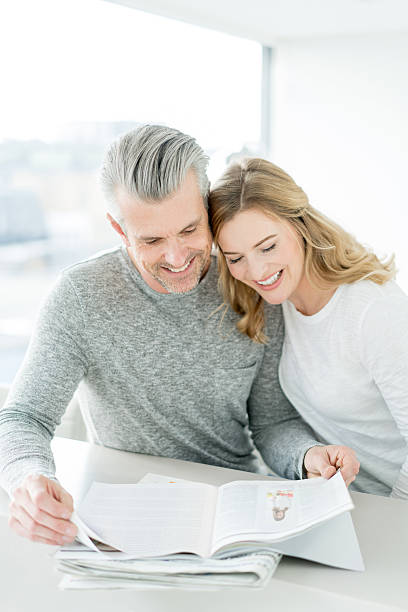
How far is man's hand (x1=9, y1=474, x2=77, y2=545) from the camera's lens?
0.92 m

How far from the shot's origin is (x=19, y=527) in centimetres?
96

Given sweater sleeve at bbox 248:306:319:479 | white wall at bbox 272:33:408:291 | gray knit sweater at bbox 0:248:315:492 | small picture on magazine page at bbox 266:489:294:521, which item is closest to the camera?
small picture on magazine page at bbox 266:489:294:521

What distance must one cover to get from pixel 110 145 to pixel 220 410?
2.15ft

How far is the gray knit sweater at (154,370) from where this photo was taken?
1.35 meters

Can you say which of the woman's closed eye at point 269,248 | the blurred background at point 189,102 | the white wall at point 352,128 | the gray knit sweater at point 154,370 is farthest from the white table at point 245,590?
the white wall at point 352,128

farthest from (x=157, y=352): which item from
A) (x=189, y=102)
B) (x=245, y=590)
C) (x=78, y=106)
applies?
(x=189, y=102)

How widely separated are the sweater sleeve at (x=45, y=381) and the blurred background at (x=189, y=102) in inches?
67.6

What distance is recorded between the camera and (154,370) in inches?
56.3

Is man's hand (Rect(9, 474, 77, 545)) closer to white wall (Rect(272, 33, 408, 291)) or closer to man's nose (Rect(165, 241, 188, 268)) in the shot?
man's nose (Rect(165, 241, 188, 268))

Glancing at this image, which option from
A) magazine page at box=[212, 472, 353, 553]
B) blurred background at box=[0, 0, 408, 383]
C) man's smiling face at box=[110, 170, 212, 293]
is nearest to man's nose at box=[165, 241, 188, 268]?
man's smiling face at box=[110, 170, 212, 293]

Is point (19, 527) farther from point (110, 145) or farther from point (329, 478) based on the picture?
point (110, 145)

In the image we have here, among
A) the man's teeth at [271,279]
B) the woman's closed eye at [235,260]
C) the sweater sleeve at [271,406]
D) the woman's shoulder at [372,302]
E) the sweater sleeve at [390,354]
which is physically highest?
the woman's closed eye at [235,260]

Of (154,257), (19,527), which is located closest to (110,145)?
(154,257)

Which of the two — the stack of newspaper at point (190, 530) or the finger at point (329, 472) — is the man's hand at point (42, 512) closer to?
the stack of newspaper at point (190, 530)
